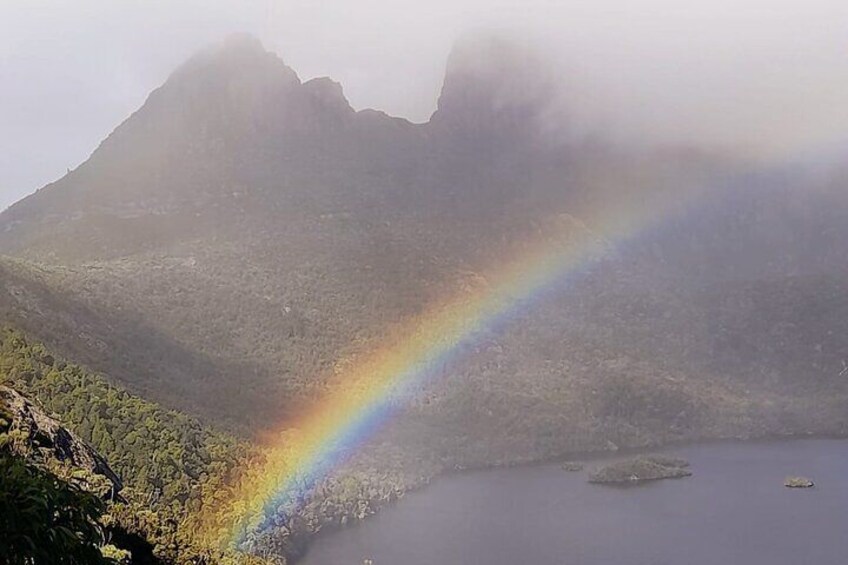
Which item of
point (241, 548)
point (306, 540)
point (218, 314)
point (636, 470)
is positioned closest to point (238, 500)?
point (241, 548)

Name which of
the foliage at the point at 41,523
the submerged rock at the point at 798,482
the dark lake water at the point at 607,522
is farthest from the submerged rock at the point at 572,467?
the foliage at the point at 41,523

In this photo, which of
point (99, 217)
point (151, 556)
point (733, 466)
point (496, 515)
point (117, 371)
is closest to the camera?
point (151, 556)

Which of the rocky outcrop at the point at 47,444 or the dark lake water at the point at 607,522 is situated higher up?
the rocky outcrop at the point at 47,444

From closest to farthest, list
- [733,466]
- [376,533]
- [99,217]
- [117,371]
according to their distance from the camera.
→ [117,371] < [376,533] < [733,466] < [99,217]

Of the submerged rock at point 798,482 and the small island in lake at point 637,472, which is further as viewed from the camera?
the small island in lake at point 637,472

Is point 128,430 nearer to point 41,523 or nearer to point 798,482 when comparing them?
point 41,523

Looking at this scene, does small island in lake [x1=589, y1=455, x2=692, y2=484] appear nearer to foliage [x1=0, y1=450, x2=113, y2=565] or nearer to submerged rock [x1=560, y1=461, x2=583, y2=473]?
submerged rock [x1=560, y1=461, x2=583, y2=473]

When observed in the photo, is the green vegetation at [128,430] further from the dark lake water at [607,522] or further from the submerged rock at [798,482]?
the submerged rock at [798,482]

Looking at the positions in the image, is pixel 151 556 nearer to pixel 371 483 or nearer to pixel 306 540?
pixel 306 540
